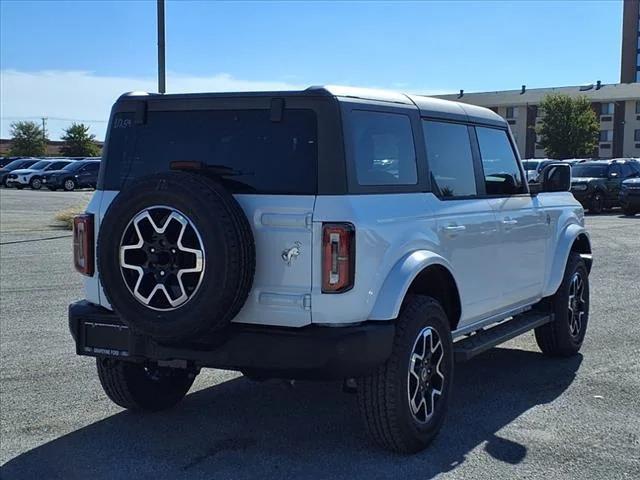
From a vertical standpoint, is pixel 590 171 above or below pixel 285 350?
above

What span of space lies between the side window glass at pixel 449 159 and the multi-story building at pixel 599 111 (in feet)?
246

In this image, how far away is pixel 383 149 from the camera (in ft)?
15.8

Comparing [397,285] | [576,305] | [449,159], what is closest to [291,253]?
[397,285]

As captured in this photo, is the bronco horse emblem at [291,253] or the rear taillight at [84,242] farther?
the rear taillight at [84,242]

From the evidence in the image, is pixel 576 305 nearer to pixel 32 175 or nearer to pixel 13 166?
pixel 32 175

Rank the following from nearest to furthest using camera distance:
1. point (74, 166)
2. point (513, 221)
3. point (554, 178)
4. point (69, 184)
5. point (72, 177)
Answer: point (513, 221) < point (554, 178) < point (72, 177) < point (69, 184) < point (74, 166)

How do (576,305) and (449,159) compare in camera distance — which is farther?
(576,305)

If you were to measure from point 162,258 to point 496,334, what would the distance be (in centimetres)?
272

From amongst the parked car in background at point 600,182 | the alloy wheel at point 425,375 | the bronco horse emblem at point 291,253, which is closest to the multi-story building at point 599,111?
the parked car in background at point 600,182

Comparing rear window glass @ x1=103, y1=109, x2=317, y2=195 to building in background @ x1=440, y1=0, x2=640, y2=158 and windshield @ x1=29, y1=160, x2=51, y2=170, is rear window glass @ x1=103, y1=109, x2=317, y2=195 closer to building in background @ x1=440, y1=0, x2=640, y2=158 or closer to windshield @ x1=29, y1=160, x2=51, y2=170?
windshield @ x1=29, y1=160, x2=51, y2=170

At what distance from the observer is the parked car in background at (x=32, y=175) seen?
4316cm

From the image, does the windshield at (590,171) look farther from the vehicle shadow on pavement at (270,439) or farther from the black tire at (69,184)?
the black tire at (69,184)

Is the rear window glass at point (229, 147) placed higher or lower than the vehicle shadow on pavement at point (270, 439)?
higher

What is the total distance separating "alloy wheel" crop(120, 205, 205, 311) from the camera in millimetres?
4254
